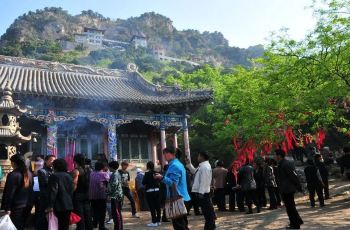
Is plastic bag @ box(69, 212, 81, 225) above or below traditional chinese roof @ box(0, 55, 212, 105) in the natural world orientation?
below

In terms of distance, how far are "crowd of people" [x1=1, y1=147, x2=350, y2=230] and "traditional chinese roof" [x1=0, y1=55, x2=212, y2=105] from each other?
747cm

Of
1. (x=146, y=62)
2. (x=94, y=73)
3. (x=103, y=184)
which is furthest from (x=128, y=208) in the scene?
(x=146, y=62)

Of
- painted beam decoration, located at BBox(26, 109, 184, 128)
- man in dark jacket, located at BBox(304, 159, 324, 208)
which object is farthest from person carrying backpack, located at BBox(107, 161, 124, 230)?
painted beam decoration, located at BBox(26, 109, 184, 128)

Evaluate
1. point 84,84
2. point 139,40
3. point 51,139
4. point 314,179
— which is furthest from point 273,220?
point 139,40

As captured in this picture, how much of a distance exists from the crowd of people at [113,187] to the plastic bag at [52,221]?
2.3 inches

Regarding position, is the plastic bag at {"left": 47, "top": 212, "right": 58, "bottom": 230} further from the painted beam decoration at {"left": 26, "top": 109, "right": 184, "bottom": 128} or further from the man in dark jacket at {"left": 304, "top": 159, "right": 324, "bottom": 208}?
the painted beam decoration at {"left": 26, "top": 109, "right": 184, "bottom": 128}

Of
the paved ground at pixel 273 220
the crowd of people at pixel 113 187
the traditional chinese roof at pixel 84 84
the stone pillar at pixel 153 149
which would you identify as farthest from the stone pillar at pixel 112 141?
the crowd of people at pixel 113 187

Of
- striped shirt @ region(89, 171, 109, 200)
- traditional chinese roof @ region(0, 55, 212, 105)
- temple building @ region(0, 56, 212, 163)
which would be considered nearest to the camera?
striped shirt @ region(89, 171, 109, 200)

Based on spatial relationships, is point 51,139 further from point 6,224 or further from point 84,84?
point 6,224

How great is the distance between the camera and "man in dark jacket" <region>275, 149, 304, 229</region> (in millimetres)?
6910

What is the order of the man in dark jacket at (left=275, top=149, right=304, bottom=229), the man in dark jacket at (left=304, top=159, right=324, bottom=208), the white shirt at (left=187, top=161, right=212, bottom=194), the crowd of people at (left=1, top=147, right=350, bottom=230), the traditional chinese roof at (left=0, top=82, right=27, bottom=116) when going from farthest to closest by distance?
the traditional chinese roof at (left=0, top=82, right=27, bottom=116)
the man in dark jacket at (left=304, top=159, right=324, bottom=208)
the man in dark jacket at (left=275, top=149, right=304, bottom=229)
the white shirt at (left=187, top=161, right=212, bottom=194)
the crowd of people at (left=1, top=147, right=350, bottom=230)

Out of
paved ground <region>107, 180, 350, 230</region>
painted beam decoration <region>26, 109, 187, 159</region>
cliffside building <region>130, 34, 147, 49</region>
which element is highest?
cliffside building <region>130, 34, 147, 49</region>

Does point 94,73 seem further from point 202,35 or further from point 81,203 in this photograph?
point 202,35

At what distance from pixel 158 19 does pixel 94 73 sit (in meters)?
118
